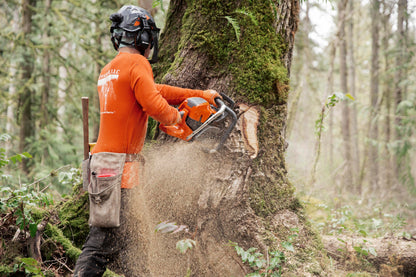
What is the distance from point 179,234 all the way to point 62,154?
5565 mm

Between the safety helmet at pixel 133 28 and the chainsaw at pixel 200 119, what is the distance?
70 centimetres

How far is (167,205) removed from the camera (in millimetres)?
3195

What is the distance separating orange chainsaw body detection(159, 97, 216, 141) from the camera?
276cm

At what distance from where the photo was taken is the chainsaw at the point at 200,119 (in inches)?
109

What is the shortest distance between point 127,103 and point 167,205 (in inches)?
46.9

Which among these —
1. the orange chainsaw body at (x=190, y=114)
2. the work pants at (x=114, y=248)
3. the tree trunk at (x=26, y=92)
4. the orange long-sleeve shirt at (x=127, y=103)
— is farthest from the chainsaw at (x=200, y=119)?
the tree trunk at (x=26, y=92)

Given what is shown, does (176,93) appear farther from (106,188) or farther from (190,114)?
(106,188)

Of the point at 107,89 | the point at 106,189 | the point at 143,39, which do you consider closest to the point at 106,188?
the point at 106,189

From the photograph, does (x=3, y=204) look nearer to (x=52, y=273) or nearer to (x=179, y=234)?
(x=52, y=273)

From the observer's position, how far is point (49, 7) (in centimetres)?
752

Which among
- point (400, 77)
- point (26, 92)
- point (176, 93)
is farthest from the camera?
point (400, 77)

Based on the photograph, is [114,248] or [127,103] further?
[114,248]

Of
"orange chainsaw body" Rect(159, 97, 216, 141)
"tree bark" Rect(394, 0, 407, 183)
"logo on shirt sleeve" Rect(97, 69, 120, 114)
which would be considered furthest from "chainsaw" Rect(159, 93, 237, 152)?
"tree bark" Rect(394, 0, 407, 183)

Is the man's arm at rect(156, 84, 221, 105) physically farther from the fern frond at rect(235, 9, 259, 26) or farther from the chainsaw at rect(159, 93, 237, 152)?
the fern frond at rect(235, 9, 259, 26)
